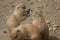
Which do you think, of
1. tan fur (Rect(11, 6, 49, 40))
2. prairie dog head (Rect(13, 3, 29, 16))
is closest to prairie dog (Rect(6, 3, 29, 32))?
prairie dog head (Rect(13, 3, 29, 16))

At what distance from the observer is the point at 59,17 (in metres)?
5.32

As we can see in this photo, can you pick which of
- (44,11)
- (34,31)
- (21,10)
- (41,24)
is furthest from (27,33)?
(44,11)

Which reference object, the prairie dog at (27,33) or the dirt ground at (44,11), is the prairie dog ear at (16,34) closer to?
the prairie dog at (27,33)

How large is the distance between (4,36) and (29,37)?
1.06m

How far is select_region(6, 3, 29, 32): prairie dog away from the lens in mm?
5176

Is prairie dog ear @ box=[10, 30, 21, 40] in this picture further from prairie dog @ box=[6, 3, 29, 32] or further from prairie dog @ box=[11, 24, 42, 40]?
prairie dog @ box=[6, 3, 29, 32]

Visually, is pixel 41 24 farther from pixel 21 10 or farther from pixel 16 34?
pixel 21 10

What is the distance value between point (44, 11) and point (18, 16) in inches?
29.8

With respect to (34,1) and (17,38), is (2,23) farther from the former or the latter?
(17,38)

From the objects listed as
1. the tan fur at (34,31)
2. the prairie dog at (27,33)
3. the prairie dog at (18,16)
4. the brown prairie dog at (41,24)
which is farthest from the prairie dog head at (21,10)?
the prairie dog at (27,33)

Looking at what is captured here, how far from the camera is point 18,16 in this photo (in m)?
5.35

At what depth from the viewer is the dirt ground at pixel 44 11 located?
520 cm

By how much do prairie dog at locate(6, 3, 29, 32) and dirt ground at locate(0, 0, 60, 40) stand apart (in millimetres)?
293

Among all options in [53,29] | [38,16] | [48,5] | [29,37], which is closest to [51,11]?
[48,5]
